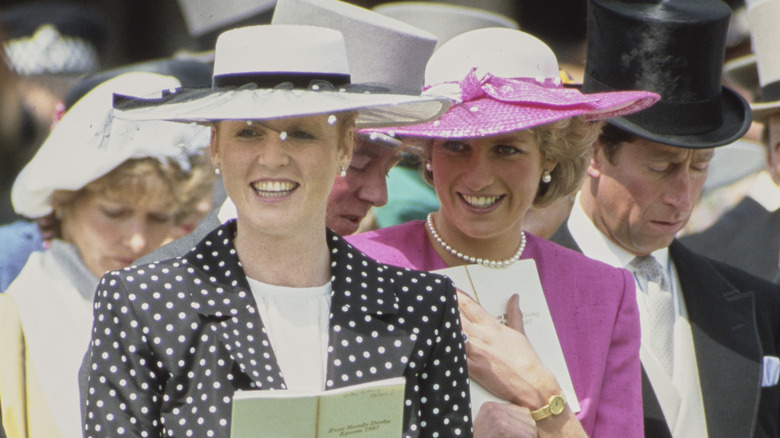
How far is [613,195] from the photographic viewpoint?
457 centimetres

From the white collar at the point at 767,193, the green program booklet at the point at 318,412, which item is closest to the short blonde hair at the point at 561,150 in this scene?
the green program booklet at the point at 318,412

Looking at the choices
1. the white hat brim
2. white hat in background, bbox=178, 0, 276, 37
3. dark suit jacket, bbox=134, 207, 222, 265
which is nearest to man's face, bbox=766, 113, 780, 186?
white hat in background, bbox=178, 0, 276, 37

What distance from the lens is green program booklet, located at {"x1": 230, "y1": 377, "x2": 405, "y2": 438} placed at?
2.49m

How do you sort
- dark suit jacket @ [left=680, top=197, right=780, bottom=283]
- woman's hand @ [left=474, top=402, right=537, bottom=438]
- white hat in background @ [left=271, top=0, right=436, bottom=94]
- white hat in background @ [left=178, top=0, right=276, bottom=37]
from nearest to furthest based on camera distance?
woman's hand @ [left=474, top=402, right=537, bottom=438]
white hat in background @ [left=271, top=0, right=436, bottom=94]
dark suit jacket @ [left=680, top=197, right=780, bottom=283]
white hat in background @ [left=178, top=0, right=276, bottom=37]

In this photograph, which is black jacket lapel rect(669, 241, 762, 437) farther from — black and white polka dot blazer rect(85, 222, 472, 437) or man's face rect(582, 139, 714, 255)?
black and white polka dot blazer rect(85, 222, 472, 437)

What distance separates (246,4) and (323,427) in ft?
12.7

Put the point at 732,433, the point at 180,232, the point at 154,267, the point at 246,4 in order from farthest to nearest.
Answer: the point at 246,4 < the point at 180,232 < the point at 732,433 < the point at 154,267

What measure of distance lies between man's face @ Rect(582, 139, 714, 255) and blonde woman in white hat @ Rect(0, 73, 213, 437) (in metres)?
1.45

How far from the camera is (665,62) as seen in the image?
4.41 metres

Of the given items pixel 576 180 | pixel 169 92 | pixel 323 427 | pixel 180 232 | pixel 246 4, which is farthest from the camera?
pixel 246 4

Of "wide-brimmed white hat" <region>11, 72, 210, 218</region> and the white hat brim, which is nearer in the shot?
the white hat brim

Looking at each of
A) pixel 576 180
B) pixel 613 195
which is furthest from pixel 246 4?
pixel 576 180

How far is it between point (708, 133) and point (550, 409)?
1.64m

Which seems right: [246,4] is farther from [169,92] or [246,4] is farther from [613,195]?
[169,92]
